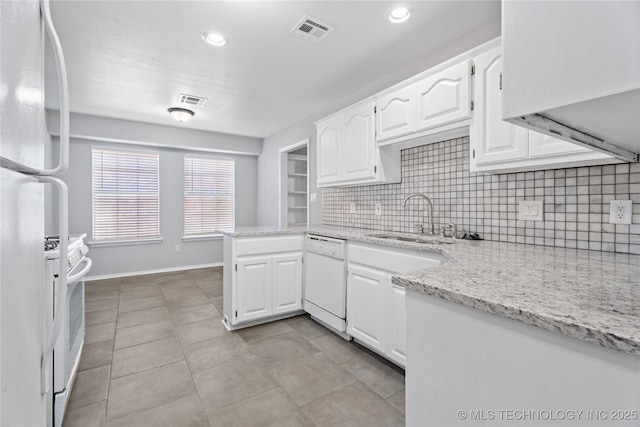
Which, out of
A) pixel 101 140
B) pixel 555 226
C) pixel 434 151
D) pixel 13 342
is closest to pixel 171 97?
pixel 101 140

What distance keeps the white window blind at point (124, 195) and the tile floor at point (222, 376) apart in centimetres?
196

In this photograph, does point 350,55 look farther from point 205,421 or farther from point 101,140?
point 101,140

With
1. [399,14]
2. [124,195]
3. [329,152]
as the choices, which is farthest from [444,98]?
[124,195]

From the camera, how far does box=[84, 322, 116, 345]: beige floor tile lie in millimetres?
2549

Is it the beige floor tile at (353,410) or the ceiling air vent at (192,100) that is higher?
the ceiling air vent at (192,100)

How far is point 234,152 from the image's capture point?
5.45 meters

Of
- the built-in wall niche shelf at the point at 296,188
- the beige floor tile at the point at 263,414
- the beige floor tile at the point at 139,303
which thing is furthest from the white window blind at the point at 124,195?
the beige floor tile at the point at 263,414

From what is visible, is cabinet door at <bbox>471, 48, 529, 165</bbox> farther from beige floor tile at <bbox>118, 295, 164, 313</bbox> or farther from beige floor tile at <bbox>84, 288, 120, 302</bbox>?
beige floor tile at <bbox>84, 288, 120, 302</bbox>

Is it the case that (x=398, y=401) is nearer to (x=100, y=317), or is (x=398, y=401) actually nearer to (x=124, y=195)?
(x=100, y=317)

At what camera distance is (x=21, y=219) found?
0.65 meters

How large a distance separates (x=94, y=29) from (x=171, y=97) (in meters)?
1.36

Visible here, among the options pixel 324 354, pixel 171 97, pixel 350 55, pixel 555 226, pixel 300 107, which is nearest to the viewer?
pixel 555 226

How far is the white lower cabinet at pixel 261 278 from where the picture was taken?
267 centimetres

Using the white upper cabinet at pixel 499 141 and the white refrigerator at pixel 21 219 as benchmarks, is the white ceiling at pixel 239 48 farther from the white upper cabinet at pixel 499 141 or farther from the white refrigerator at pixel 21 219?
the white refrigerator at pixel 21 219
